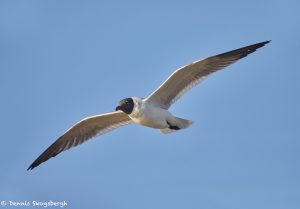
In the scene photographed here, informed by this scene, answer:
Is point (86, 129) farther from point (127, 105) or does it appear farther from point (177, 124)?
point (177, 124)

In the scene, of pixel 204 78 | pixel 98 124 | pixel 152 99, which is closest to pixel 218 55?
pixel 204 78

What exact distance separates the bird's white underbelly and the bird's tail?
153mm

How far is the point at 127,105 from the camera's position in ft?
49.6

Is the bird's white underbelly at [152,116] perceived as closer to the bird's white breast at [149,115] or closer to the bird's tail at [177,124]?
the bird's white breast at [149,115]

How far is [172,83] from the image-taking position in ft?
49.4

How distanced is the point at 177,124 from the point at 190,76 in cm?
92

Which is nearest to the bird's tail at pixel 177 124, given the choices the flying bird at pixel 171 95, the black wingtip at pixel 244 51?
the flying bird at pixel 171 95

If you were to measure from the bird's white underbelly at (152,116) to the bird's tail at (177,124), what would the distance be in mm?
153

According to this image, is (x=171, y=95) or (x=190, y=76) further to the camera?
(x=171, y=95)

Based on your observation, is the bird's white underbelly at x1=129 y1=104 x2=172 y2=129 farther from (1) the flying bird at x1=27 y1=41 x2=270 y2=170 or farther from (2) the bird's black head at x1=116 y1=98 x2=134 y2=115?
(2) the bird's black head at x1=116 y1=98 x2=134 y2=115

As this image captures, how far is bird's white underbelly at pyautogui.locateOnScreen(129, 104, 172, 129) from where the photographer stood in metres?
15.0

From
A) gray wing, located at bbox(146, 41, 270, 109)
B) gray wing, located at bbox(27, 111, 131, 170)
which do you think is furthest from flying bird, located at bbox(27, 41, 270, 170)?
gray wing, located at bbox(27, 111, 131, 170)

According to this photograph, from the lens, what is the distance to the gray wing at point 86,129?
633 inches

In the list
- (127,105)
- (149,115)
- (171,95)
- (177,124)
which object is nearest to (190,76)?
(171,95)
